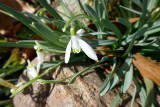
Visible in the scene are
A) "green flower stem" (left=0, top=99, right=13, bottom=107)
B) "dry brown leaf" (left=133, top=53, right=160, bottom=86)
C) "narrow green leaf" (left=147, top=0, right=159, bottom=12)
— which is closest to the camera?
"dry brown leaf" (left=133, top=53, right=160, bottom=86)

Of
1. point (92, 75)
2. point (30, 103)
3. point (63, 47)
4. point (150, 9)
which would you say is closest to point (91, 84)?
point (92, 75)

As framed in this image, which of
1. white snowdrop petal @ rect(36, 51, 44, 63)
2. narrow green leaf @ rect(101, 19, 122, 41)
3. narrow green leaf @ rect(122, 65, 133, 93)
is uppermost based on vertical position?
narrow green leaf @ rect(101, 19, 122, 41)

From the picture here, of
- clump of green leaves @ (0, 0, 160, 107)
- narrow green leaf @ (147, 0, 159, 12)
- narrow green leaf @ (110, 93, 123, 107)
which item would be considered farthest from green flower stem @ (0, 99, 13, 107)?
narrow green leaf @ (147, 0, 159, 12)

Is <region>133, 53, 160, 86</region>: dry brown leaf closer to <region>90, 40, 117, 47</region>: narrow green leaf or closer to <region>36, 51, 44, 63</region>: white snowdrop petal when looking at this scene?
<region>90, 40, 117, 47</region>: narrow green leaf

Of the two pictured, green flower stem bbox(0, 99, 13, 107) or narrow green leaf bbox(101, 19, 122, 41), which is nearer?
narrow green leaf bbox(101, 19, 122, 41)

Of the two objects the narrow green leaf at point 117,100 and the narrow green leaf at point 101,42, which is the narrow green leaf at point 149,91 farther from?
the narrow green leaf at point 101,42

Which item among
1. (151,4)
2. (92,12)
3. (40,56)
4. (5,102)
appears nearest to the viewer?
(92,12)

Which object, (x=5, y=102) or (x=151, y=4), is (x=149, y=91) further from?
(x=5, y=102)

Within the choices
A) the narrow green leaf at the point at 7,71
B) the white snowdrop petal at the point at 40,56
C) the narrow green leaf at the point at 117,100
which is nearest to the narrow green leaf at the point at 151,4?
the narrow green leaf at the point at 117,100

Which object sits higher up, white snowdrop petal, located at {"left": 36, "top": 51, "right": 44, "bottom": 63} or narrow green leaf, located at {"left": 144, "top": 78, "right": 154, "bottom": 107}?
white snowdrop petal, located at {"left": 36, "top": 51, "right": 44, "bottom": 63}

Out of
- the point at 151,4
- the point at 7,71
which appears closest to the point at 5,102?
the point at 7,71
